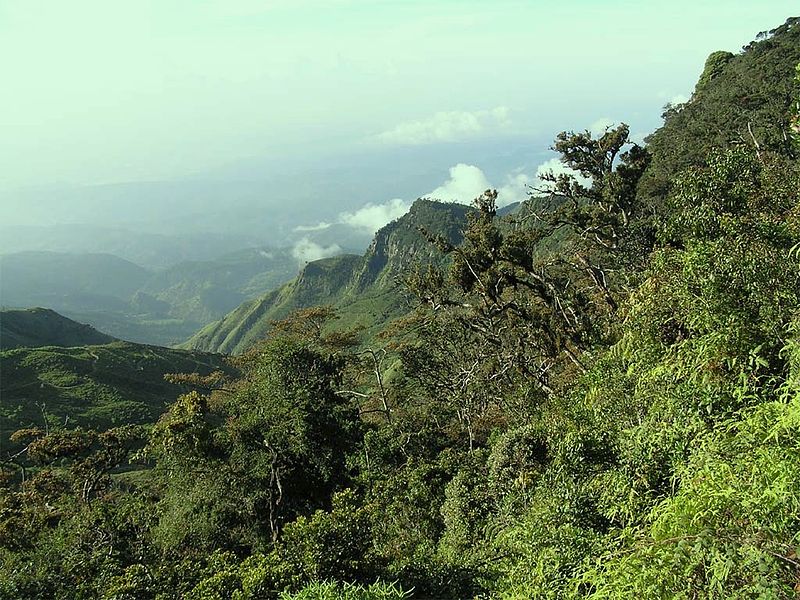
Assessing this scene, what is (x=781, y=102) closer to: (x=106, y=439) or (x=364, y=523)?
(x=364, y=523)

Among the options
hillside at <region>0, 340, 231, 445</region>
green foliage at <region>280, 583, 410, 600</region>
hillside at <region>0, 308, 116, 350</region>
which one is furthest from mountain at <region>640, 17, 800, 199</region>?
hillside at <region>0, 308, 116, 350</region>

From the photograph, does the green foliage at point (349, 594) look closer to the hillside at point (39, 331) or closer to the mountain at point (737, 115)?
the mountain at point (737, 115)

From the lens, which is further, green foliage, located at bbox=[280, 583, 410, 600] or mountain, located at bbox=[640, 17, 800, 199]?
mountain, located at bbox=[640, 17, 800, 199]

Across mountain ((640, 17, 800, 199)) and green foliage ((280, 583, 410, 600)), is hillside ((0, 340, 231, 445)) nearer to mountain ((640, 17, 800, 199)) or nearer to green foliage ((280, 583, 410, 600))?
green foliage ((280, 583, 410, 600))

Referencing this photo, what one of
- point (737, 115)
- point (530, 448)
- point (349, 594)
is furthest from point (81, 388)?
point (737, 115)

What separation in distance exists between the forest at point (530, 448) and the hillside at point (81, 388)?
134 feet

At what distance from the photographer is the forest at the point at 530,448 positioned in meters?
5.00

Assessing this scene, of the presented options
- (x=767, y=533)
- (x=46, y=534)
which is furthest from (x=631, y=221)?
(x=46, y=534)

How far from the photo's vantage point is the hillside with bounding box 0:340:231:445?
6662 cm

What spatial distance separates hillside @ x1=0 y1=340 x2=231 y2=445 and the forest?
40865 millimetres

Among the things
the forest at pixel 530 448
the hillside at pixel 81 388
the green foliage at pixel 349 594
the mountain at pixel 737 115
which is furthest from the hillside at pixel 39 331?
the green foliage at pixel 349 594

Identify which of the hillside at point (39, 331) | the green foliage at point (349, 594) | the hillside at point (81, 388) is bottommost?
the hillside at point (81, 388)

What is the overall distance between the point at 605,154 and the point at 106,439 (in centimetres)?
2928

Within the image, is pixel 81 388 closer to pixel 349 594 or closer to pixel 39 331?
pixel 39 331
